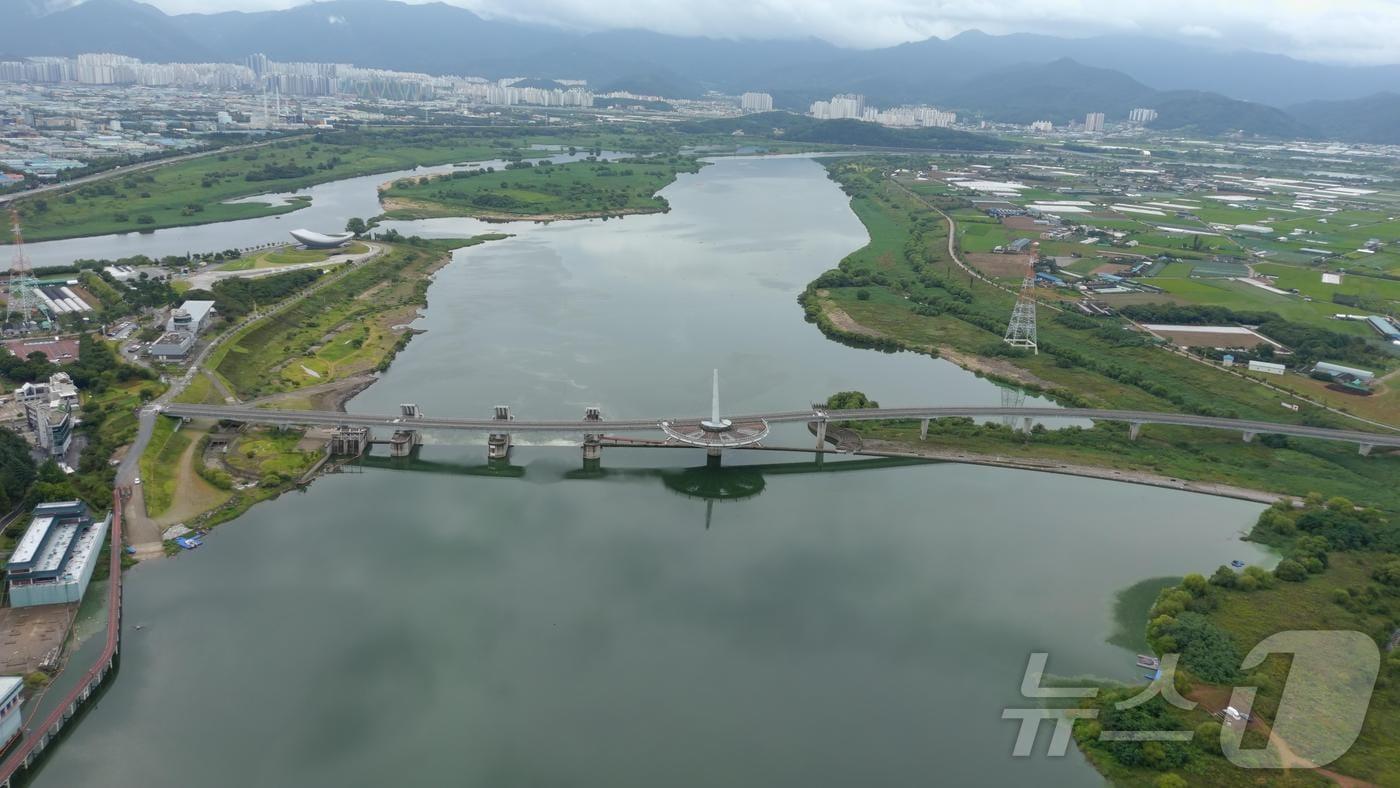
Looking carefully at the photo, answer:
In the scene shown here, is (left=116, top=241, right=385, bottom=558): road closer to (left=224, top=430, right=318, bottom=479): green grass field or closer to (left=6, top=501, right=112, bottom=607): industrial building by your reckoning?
(left=6, top=501, right=112, bottom=607): industrial building

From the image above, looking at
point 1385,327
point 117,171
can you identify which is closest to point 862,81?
point 117,171

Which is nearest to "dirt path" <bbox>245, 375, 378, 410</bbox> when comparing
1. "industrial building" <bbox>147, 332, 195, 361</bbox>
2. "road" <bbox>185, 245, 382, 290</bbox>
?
"industrial building" <bbox>147, 332, 195, 361</bbox>

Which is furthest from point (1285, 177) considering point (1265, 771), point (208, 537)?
point (208, 537)

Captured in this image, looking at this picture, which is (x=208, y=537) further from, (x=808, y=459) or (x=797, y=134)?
(x=797, y=134)

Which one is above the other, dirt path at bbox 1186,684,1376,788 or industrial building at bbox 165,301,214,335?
industrial building at bbox 165,301,214,335

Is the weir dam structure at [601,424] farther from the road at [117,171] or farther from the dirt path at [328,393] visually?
the road at [117,171]

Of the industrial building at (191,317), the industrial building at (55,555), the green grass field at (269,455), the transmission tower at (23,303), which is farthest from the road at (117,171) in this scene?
the industrial building at (55,555)

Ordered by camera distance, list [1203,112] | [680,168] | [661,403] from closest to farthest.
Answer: [661,403], [680,168], [1203,112]

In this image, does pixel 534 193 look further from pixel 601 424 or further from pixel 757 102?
pixel 757 102
